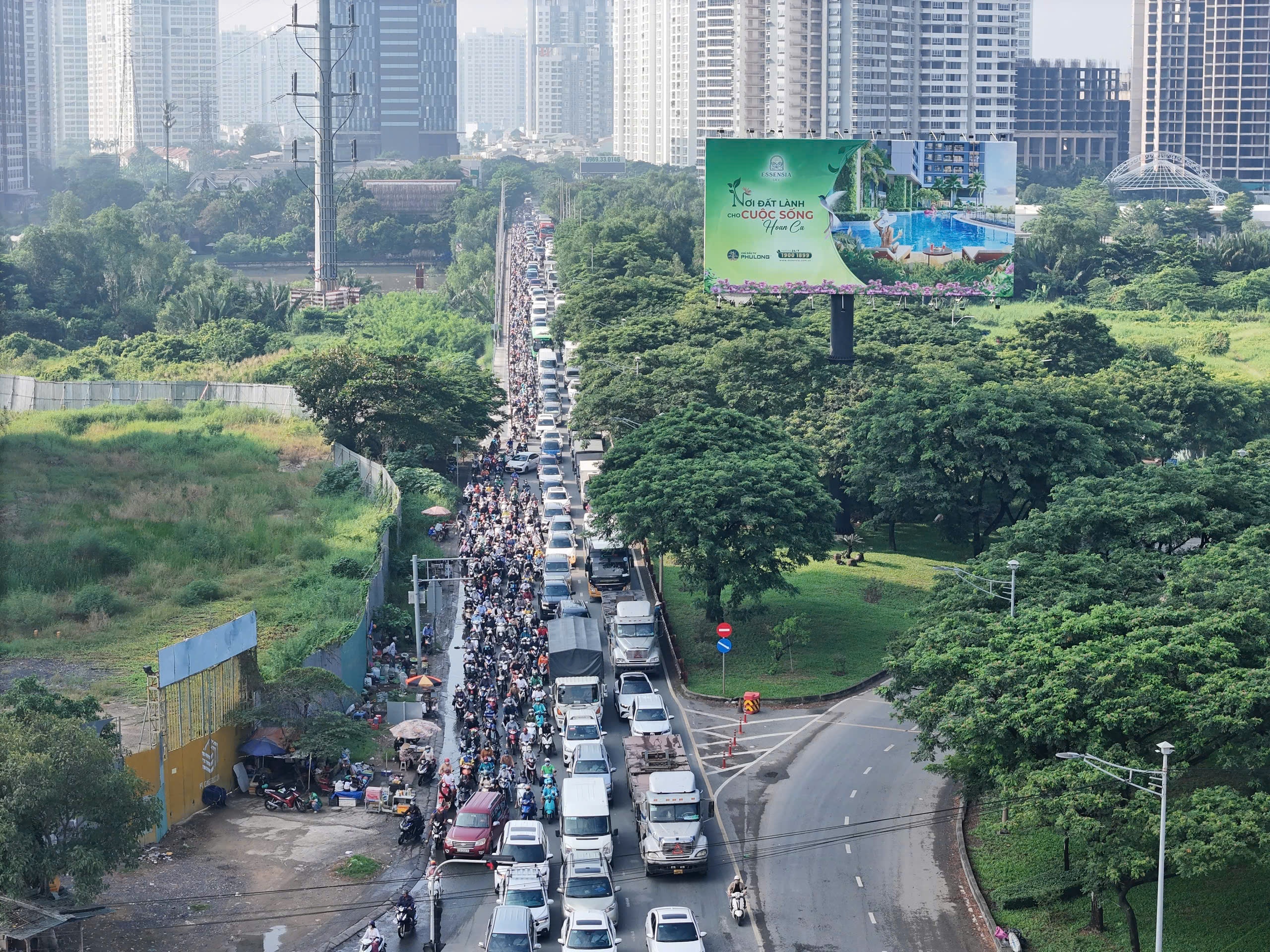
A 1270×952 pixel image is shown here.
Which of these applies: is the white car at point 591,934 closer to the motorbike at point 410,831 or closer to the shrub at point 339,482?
the motorbike at point 410,831

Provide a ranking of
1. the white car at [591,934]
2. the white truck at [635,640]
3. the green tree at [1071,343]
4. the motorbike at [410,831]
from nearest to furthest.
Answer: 1. the white car at [591,934]
2. the motorbike at [410,831]
3. the white truck at [635,640]
4. the green tree at [1071,343]

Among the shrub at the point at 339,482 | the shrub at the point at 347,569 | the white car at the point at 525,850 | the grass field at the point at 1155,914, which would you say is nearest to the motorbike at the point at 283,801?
the white car at the point at 525,850

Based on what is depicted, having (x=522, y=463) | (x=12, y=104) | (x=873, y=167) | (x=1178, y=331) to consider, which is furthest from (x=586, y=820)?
(x=12, y=104)

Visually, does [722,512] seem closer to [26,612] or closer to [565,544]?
[565,544]

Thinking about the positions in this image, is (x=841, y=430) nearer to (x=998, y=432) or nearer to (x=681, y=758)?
(x=998, y=432)

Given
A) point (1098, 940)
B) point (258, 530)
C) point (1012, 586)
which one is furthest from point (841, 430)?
point (1098, 940)

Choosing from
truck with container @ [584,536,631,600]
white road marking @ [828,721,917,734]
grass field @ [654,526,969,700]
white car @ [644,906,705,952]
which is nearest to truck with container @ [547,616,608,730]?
grass field @ [654,526,969,700]

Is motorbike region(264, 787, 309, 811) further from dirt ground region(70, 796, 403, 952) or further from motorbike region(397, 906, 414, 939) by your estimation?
motorbike region(397, 906, 414, 939)
